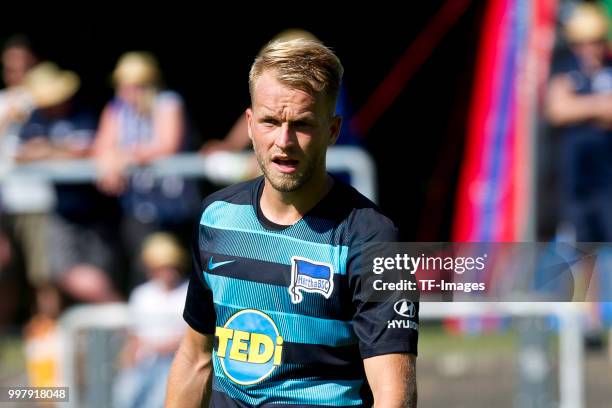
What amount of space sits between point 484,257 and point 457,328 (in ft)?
21.0

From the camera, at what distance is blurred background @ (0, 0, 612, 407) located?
7.05 m

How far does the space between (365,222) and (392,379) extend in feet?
1.48

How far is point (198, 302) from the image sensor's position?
12.8 feet

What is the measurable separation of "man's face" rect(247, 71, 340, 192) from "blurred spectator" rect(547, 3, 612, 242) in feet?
18.6

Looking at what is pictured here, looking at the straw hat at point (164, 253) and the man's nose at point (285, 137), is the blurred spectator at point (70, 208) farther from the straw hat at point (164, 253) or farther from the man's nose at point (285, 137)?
the man's nose at point (285, 137)

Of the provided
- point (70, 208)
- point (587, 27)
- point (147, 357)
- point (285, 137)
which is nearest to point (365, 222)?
point (285, 137)

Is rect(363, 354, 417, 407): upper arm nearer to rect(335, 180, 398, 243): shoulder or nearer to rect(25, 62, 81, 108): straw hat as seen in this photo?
rect(335, 180, 398, 243): shoulder

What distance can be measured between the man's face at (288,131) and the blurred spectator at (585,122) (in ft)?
18.6

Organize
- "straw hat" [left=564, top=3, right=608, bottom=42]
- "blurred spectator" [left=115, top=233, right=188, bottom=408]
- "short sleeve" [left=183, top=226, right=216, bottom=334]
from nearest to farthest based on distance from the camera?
"short sleeve" [left=183, top=226, right=216, bottom=334] < "blurred spectator" [left=115, top=233, right=188, bottom=408] < "straw hat" [left=564, top=3, right=608, bottom=42]

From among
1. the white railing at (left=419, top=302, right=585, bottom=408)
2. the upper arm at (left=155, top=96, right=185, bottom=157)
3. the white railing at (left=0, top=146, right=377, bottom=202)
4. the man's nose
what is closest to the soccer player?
the man's nose

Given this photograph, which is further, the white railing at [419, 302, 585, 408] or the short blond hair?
the white railing at [419, 302, 585, 408]

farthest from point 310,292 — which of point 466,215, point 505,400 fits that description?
point 466,215

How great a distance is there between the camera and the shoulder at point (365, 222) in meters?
3.62

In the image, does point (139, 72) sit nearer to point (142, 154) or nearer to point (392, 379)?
point (142, 154)
